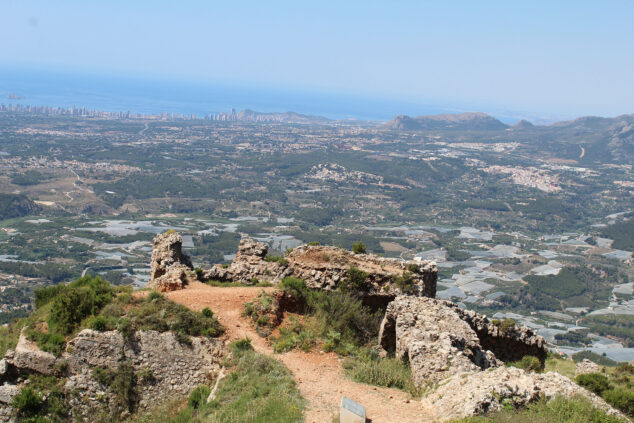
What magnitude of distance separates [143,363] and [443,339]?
8.04 meters

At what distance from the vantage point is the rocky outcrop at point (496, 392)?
32.5ft

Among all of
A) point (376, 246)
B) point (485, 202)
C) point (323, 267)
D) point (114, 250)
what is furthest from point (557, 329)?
point (485, 202)

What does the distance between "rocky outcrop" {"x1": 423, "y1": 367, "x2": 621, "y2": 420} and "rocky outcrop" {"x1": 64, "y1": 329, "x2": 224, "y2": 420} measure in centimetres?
638

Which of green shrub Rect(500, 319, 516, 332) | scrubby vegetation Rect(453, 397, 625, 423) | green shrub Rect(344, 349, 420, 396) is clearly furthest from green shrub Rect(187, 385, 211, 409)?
green shrub Rect(500, 319, 516, 332)

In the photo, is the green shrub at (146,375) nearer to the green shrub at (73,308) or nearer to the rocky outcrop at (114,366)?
the rocky outcrop at (114,366)

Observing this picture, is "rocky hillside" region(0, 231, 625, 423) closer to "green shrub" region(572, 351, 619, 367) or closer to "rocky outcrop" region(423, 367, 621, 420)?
"rocky outcrop" region(423, 367, 621, 420)

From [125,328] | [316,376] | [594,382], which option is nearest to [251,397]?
[316,376]

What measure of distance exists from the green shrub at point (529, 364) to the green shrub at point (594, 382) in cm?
132

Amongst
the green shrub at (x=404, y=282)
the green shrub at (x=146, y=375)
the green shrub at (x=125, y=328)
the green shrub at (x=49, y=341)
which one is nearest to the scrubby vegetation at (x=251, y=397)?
the green shrub at (x=146, y=375)

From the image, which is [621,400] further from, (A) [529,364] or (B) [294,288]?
(B) [294,288]

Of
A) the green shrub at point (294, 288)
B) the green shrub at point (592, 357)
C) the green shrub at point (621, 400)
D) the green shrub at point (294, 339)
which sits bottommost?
the green shrub at point (592, 357)

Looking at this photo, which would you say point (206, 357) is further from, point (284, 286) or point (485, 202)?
point (485, 202)

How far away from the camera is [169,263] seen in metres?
22.0

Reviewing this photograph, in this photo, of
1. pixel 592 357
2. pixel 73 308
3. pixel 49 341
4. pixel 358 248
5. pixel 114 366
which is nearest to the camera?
pixel 114 366
